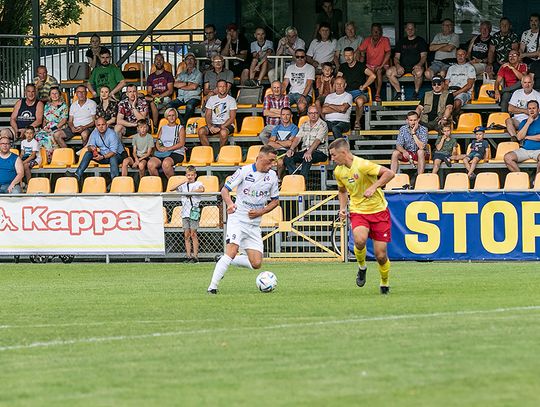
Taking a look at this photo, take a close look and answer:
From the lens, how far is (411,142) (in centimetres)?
2555

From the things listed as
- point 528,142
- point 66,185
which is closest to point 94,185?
point 66,185

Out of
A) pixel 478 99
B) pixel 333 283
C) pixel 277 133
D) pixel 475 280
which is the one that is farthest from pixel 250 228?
pixel 478 99

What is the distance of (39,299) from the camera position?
16391 millimetres

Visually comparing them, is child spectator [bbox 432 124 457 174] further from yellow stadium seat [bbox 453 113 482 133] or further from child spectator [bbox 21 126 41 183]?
child spectator [bbox 21 126 41 183]

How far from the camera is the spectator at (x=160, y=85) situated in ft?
98.7

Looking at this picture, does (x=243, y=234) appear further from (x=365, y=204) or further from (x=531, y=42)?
(x=531, y=42)

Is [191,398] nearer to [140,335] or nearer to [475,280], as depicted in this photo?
[140,335]

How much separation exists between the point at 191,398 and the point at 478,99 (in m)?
20.6

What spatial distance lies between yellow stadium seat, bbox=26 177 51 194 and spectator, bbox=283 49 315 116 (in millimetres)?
5782

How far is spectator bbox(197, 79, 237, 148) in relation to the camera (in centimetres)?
2783

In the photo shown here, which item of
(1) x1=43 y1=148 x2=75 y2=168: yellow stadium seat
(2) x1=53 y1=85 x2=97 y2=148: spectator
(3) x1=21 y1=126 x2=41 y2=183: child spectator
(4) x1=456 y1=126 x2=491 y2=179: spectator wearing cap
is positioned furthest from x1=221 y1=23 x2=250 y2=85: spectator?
(4) x1=456 y1=126 x2=491 y2=179: spectator wearing cap

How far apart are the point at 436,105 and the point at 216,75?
5857 mm

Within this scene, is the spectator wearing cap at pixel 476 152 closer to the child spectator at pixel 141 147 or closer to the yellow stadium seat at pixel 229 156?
the yellow stadium seat at pixel 229 156

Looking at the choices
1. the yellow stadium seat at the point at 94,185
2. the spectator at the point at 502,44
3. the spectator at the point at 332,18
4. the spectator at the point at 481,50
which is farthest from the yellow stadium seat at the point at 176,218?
the spectator at the point at 332,18
